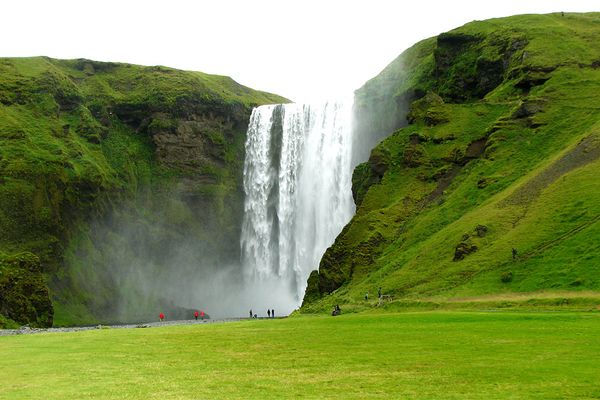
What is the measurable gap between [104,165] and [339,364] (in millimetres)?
105565

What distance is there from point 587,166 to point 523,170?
28.7 feet

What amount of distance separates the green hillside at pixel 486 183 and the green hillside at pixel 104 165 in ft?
123

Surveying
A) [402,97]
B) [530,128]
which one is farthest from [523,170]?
[402,97]

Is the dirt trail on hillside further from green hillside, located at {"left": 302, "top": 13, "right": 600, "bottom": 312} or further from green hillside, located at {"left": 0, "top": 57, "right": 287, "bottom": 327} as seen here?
green hillside, located at {"left": 0, "top": 57, "right": 287, "bottom": 327}

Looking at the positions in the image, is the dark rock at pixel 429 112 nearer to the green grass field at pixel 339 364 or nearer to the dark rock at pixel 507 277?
the dark rock at pixel 507 277

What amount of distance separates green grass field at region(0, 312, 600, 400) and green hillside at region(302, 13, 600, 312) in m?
14.3

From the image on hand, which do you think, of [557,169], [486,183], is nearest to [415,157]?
[486,183]

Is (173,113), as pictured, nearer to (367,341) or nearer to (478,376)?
(367,341)

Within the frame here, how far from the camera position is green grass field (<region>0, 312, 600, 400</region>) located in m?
17.5

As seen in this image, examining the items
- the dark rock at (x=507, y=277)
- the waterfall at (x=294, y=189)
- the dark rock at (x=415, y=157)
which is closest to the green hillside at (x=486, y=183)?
the dark rock at (x=415, y=157)

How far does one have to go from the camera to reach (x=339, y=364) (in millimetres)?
22406

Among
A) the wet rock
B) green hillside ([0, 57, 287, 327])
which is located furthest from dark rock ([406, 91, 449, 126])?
green hillside ([0, 57, 287, 327])

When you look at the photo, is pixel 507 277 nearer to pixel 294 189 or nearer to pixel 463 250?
pixel 463 250

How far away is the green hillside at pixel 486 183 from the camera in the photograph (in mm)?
49250
